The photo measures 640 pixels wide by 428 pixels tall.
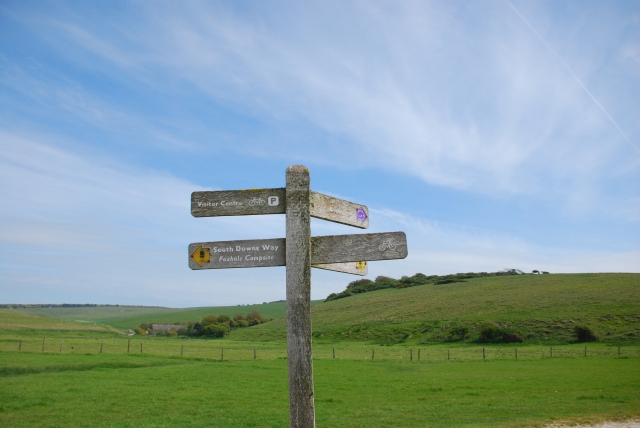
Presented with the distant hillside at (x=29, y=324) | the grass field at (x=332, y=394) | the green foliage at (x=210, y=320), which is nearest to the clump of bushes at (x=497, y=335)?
the grass field at (x=332, y=394)

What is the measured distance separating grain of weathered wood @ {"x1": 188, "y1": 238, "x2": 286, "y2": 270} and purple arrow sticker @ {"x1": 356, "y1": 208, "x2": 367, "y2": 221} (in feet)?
3.28

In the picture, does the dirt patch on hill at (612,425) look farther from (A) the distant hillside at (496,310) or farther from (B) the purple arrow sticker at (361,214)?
(A) the distant hillside at (496,310)

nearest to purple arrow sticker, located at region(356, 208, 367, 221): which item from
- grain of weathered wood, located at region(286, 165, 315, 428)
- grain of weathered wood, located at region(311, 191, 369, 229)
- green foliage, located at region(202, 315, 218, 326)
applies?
grain of weathered wood, located at region(311, 191, 369, 229)

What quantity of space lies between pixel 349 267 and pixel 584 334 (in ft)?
182

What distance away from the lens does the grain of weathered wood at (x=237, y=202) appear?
4.85 meters

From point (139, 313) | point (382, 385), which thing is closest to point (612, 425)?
point (382, 385)

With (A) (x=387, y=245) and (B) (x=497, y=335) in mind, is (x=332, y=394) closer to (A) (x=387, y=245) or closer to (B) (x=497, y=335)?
(A) (x=387, y=245)

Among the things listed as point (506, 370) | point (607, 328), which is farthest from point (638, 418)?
point (607, 328)

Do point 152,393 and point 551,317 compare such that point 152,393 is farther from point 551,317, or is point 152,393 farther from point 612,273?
point 612,273

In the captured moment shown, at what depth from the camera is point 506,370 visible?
29.7 meters

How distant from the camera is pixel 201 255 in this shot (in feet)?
15.9

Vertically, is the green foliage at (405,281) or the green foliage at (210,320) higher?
the green foliage at (405,281)

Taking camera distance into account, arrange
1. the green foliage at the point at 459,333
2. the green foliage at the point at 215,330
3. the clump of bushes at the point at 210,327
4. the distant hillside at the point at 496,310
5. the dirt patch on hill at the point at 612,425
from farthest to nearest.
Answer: the clump of bushes at the point at 210,327
the green foliage at the point at 215,330
the green foliage at the point at 459,333
the distant hillside at the point at 496,310
the dirt patch on hill at the point at 612,425

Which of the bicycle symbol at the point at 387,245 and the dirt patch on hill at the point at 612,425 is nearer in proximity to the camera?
the bicycle symbol at the point at 387,245
